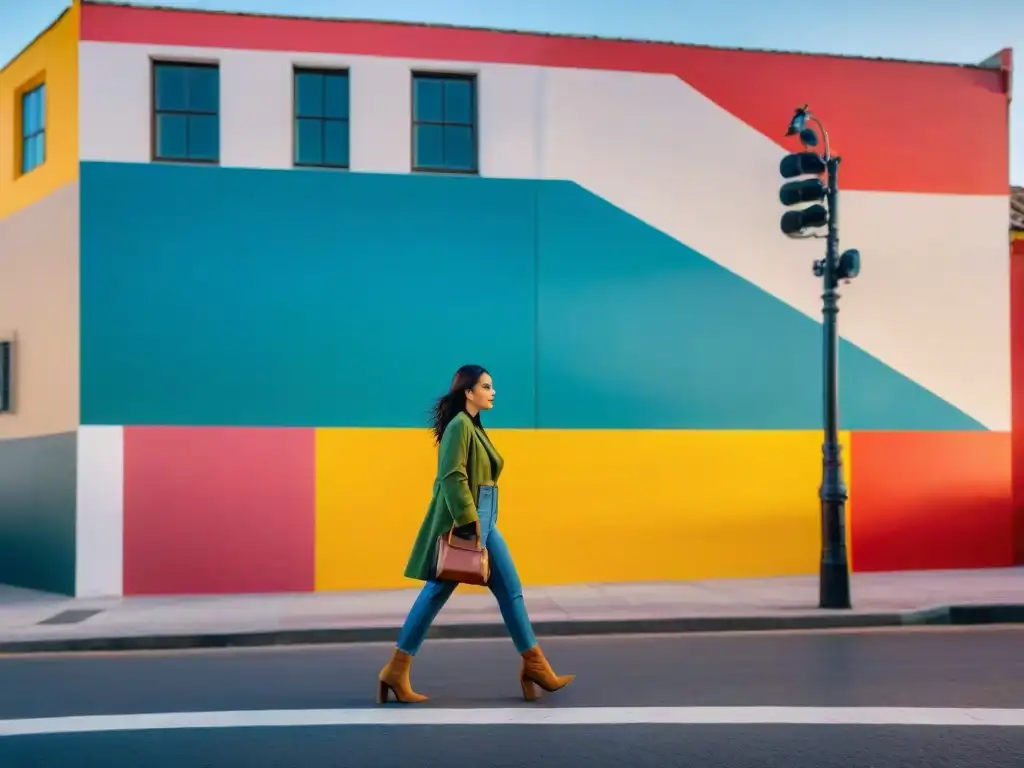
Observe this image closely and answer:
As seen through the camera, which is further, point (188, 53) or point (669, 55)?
point (669, 55)

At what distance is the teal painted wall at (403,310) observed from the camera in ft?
41.4

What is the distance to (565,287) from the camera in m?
13.3

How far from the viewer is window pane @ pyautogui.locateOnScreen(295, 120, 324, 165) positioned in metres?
13.1

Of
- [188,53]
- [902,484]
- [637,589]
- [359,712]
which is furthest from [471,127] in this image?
[359,712]

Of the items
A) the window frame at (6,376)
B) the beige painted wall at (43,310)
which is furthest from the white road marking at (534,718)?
the window frame at (6,376)

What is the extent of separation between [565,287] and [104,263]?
531 cm

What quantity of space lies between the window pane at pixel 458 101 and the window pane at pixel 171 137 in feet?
10.1

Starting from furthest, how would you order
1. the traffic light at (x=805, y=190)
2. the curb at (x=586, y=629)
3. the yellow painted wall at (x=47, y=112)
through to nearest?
1. the yellow painted wall at (x=47, y=112)
2. the traffic light at (x=805, y=190)
3. the curb at (x=586, y=629)

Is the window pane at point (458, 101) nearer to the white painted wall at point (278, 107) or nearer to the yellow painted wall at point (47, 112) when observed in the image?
the white painted wall at point (278, 107)

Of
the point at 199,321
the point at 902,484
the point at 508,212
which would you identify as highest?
the point at 508,212

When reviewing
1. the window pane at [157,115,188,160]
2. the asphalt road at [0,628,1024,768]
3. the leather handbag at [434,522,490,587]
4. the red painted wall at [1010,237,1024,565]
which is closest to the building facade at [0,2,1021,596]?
the window pane at [157,115,188,160]

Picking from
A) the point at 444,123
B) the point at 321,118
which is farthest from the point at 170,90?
the point at 444,123

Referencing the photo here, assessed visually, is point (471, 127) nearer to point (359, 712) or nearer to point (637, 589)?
point (637, 589)

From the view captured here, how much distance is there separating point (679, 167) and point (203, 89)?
575 cm
